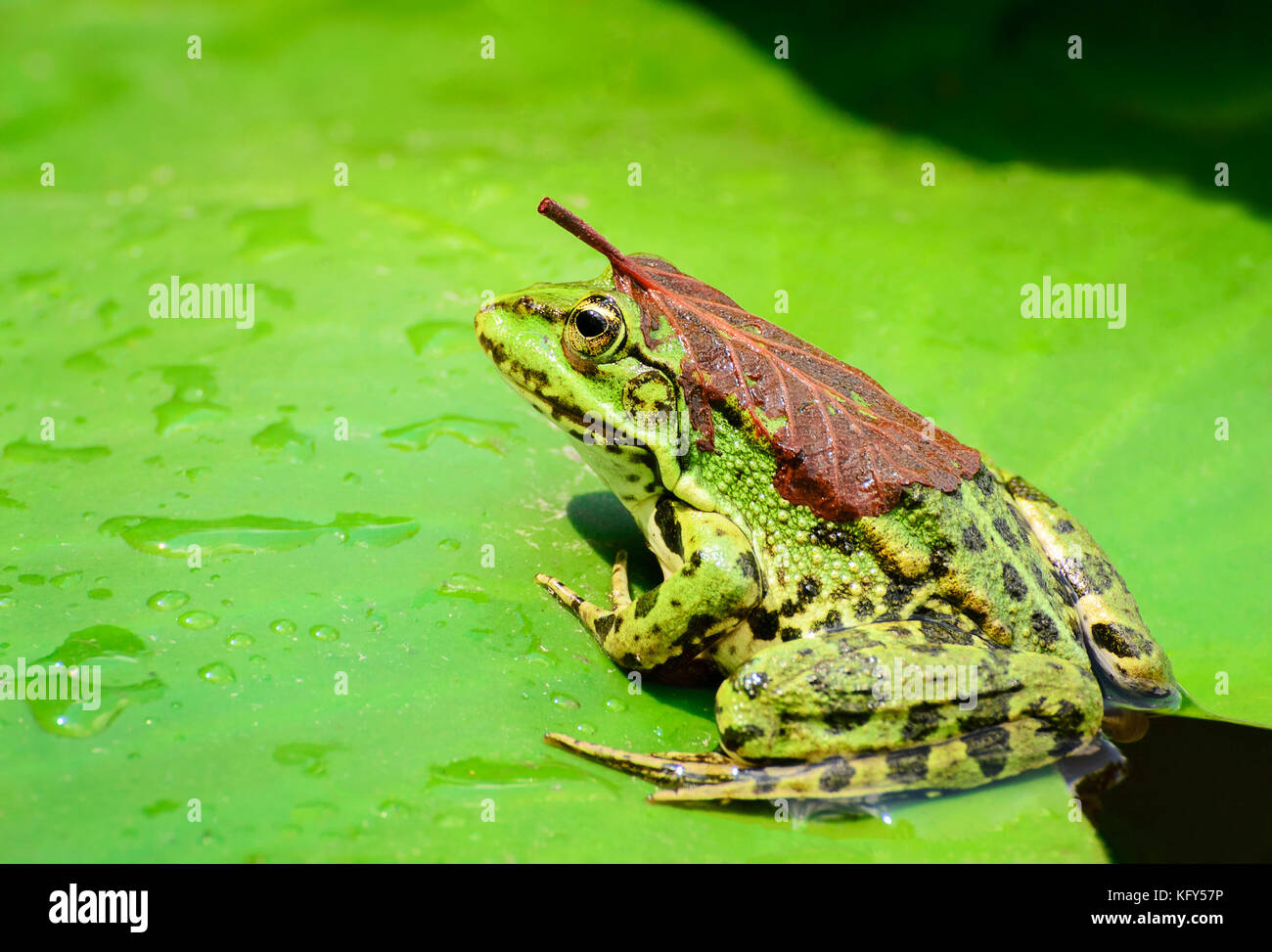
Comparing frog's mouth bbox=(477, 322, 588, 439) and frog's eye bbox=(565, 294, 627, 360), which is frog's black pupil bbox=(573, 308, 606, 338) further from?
frog's mouth bbox=(477, 322, 588, 439)

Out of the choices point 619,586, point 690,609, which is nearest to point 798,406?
point 690,609

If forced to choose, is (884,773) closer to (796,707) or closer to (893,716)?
(893,716)

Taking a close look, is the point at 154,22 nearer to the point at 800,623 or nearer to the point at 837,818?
the point at 800,623

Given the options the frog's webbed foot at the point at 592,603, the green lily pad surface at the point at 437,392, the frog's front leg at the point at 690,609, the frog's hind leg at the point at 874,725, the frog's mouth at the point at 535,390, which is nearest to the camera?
the green lily pad surface at the point at 437,392

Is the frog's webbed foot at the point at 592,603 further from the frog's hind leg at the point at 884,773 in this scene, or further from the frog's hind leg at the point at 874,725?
the frog's hind leg at the point at 884,773

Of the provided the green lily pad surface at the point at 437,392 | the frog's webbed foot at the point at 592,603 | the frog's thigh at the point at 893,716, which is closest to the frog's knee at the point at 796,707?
the frog's thigh at the point at 893,716

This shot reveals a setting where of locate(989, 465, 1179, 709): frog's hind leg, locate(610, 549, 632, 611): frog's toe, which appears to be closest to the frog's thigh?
locate(989, 465, 1179, 709): frog's hind leg

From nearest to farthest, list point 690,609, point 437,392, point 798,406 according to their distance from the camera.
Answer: point 690,609
point 798,406
point 437,392

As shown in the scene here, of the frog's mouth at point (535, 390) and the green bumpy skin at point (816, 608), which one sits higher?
the frog's mouth at point (535, 390)
